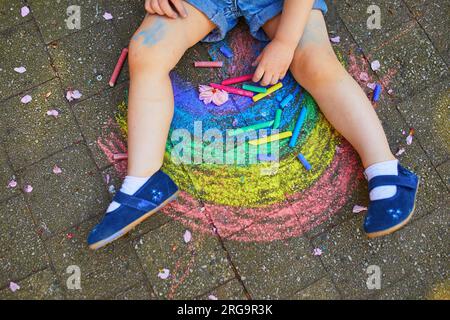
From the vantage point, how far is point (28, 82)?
239 centimetres

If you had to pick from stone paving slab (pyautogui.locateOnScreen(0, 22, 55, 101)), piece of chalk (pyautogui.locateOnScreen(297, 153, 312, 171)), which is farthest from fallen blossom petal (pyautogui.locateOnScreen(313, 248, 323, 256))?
stone paving slab (pyautogui.locateOnScreen(0, 22, 55, 101))

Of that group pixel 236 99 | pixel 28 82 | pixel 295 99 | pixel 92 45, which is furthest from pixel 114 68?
pixel 295 99

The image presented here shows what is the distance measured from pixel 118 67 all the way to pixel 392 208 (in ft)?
4.30

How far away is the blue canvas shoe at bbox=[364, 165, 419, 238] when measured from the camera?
205 cm

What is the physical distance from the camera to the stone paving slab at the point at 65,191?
223 cm

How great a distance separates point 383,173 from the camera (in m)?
2.13

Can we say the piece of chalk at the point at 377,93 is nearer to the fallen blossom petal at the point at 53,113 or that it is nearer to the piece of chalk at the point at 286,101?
the piece of chalk at the point at 286,101

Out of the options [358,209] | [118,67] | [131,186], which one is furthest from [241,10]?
[358,209]

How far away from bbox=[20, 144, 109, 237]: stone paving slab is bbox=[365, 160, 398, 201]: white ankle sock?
3.59 ft

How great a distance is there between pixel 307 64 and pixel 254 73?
0.73 ft

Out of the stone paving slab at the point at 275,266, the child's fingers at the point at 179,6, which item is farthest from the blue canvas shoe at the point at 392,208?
the child's fingers at the point at 179,6
